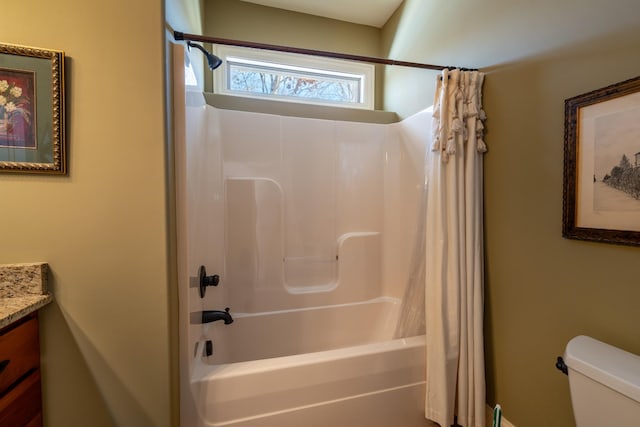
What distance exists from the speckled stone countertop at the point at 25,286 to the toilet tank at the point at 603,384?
183 centimetres

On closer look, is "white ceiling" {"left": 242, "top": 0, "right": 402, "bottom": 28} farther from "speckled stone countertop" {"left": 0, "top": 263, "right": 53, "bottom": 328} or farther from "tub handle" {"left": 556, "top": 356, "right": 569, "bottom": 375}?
"tub handle" {"left": 556, "top": 356, "right": 569, "bottom": 375}

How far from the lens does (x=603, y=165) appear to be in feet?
3.13

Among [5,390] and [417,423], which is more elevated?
[5,390]

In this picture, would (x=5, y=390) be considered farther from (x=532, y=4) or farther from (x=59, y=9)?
(x=532, y=4)

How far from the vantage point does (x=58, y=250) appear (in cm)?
95

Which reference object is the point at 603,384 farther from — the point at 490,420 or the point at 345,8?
the point at 345,8

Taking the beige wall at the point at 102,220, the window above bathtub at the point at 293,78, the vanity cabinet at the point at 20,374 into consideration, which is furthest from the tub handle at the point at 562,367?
the window above bathtub at the point at 293,78

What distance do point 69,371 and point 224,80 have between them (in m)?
2.13

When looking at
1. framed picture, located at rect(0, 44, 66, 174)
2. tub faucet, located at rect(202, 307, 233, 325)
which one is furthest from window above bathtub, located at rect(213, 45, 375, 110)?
tub faucet, located at rect(202, 307, 233, 325)

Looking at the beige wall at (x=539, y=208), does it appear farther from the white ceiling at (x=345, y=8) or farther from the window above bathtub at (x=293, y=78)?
the window above bathtub at (x=293, y=78)

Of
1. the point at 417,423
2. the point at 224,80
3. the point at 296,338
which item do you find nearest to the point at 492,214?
the point at 417,423

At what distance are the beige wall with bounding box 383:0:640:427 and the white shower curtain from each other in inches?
4.7

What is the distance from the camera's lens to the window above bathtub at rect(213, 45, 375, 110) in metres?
2.24

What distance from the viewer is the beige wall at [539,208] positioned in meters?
0.95
